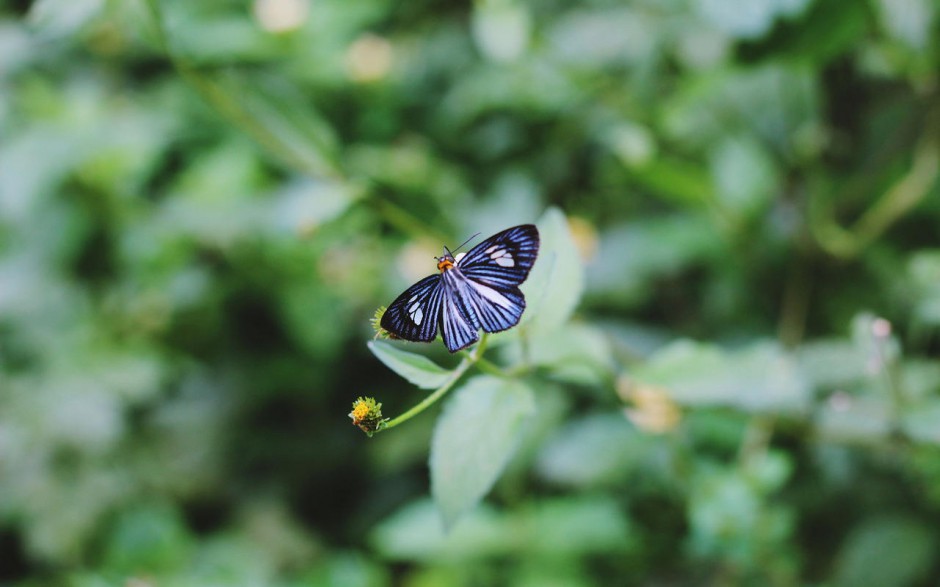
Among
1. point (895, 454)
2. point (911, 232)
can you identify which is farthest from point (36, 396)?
point (911, 232)

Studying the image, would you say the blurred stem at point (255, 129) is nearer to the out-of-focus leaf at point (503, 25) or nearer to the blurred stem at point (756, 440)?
the out-of-focus leaf at point (503, 25)

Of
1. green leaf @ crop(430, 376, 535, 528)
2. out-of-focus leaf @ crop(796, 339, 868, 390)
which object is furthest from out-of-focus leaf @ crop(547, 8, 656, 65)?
green leaf @ crop(430, 376, 535, 528)

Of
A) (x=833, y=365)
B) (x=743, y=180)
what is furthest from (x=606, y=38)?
(x=833, y=365)

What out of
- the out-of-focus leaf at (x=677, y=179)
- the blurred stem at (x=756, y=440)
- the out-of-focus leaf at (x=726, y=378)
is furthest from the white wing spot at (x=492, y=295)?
the out-of-focus leaf at (x=677, y=179)

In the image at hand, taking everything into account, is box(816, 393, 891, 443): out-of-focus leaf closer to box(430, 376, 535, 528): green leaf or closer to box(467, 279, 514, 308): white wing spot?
box(430, 376, 535, 528): green leaf

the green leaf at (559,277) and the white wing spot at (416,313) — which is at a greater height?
the green leaf at (559,277)

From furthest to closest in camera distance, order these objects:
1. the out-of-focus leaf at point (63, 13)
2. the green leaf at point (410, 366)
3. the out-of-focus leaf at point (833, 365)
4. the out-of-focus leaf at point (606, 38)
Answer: the out-of-focus leaf at point (606, 38), the out-of-focus leaf at point (833, 365), the out-of-focus leaf at point (63, 13), the green leaf at point (410, 366)
